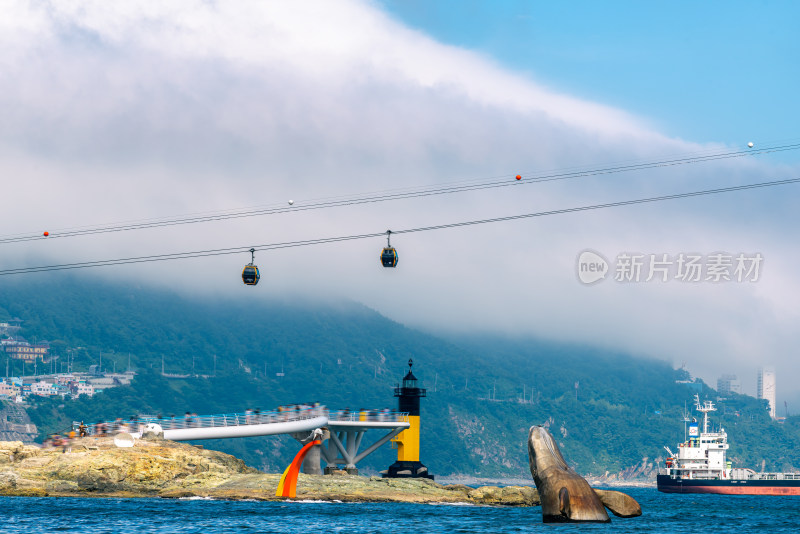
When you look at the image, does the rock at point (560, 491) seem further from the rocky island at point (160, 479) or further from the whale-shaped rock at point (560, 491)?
the rocky island at point (160, 479)

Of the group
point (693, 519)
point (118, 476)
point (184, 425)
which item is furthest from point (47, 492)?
point (693, 519)

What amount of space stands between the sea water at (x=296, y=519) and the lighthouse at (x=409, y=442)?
61.6ft

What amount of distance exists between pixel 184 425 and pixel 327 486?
11730 mm

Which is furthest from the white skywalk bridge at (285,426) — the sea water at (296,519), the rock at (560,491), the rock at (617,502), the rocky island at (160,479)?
the rock at (617,502)

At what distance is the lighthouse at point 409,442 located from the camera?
99.6 m

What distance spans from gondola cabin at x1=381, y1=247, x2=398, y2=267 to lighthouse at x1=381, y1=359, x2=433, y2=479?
127 feet

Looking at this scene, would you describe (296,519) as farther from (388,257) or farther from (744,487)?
(744,487)

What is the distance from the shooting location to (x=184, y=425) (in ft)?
276

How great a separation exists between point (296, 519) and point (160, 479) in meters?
19.8

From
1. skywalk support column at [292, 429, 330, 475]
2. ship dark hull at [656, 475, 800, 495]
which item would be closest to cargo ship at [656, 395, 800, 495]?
ship dark hull at [656, 475, 800, 495]

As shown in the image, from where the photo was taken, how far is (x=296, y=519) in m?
61.9

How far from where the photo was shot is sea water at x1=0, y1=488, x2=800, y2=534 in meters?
54.8

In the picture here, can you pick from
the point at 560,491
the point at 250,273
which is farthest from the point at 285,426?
the point at 560,491

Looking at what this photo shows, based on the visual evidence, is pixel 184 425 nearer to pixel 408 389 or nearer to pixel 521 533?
pixel 408 389
